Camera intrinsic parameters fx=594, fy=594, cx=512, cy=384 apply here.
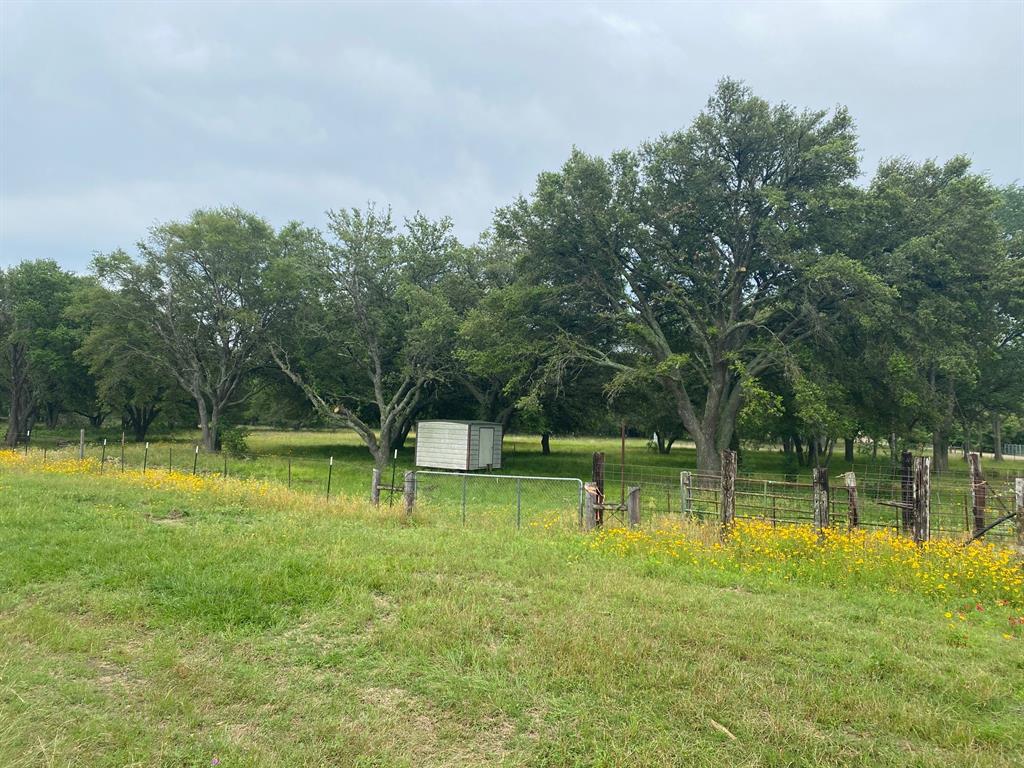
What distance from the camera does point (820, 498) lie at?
8.36 metres

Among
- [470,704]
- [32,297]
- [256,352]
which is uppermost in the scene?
[32,297]

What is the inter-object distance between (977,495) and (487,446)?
2144cm

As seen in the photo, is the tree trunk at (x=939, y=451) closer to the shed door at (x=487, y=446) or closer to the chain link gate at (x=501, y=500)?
the chain link gate at (x=501, y=500)

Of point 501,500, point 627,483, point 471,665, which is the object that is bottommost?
point 501,500

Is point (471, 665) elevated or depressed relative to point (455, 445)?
depressed

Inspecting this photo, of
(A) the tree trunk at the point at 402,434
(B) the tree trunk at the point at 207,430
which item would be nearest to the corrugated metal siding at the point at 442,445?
(A) the tree trunk at the point at 402,434

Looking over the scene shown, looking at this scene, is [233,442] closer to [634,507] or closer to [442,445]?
[442,445]

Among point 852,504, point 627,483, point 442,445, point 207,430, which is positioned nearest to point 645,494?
point 627,483

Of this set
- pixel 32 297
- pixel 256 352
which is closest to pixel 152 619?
pixel 256 352

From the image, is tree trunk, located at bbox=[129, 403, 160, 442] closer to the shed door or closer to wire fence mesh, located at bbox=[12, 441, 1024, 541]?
wire fence mesh, located at bbox=[12, 441, 1024, 541]

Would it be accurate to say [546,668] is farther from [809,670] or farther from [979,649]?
[979,649]

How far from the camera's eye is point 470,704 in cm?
376

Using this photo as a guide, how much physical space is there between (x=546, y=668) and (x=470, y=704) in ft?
2.28

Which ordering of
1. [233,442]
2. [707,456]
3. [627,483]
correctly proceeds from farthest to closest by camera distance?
[233,442] < [707,456] < [627,483]
